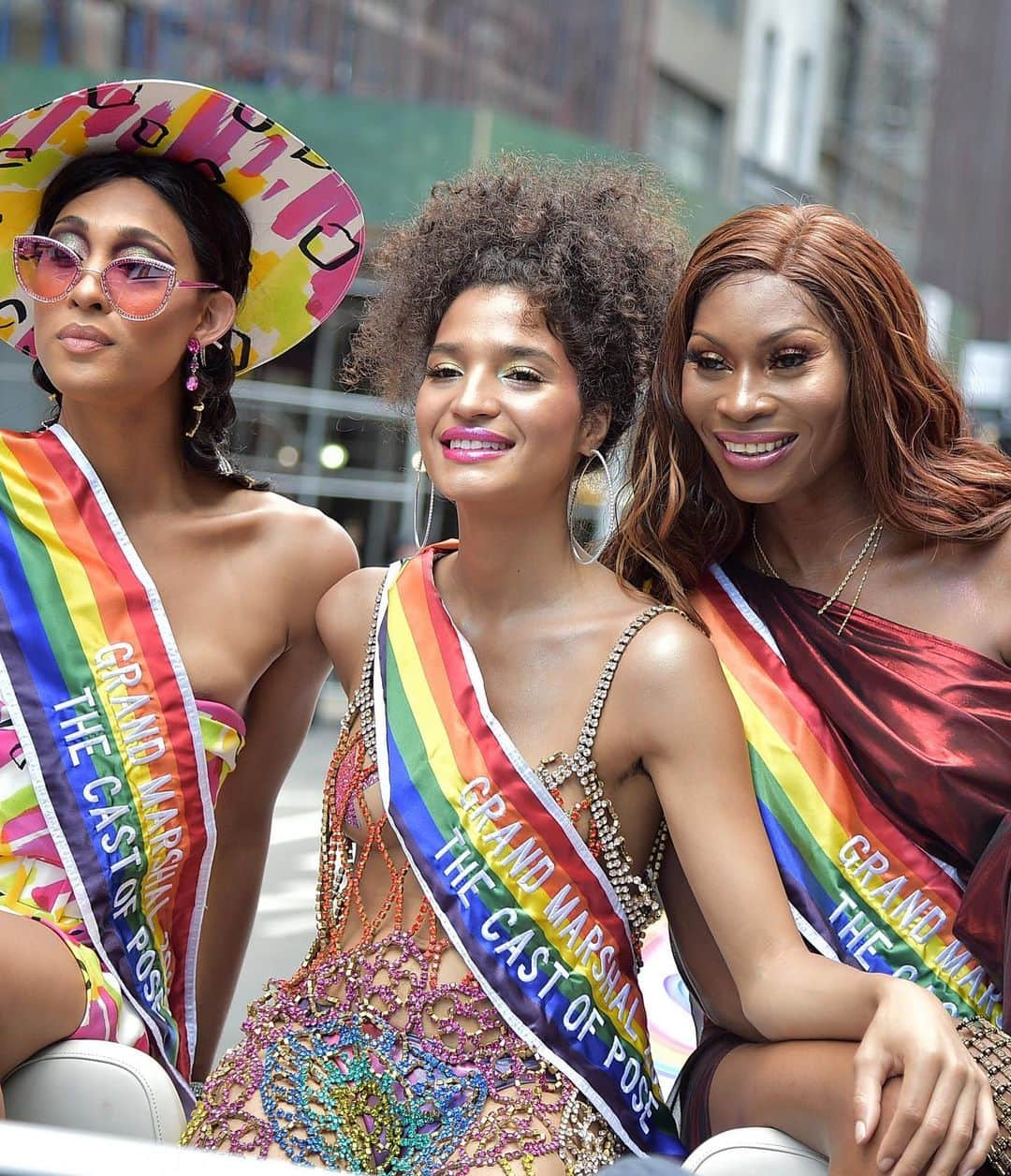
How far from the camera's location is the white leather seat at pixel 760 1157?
2.07 metres

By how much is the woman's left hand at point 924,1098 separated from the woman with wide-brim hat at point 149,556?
116cm

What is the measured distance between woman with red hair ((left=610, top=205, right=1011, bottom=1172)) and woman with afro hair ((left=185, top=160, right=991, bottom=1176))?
0.14 meters

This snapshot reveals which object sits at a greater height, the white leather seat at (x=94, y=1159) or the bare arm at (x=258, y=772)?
the white leather seat at (x=94, y=1159)

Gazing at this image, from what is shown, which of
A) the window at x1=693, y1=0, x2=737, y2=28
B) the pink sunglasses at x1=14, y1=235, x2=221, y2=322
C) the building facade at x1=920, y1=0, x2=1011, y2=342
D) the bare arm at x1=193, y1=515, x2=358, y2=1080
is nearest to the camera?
the pink sunglasses at x1=14, y1=235, x2=221, y2=322

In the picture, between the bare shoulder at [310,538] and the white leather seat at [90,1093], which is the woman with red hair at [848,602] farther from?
the white leather seat at [90,1093]

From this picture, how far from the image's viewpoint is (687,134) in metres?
20.6

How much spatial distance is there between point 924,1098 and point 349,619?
3.97 ft

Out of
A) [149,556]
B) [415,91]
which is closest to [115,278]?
[149,556]

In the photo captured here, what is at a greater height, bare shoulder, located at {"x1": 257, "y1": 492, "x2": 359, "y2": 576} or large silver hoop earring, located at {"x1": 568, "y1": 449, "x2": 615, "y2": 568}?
large silver hoop earring, located at {"x1": 568, "y1": 449, "x2": 615, "y2": 568}

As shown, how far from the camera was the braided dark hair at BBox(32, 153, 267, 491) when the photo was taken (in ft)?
8.96

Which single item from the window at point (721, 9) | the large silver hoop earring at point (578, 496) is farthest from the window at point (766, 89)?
the large silver hoop earring at point (578, 496)

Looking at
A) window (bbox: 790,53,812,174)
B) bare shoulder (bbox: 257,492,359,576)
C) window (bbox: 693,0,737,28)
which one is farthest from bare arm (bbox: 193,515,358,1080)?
window (bbox: 790,53,812,174)

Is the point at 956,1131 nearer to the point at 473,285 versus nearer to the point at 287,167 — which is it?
the point at 473,285

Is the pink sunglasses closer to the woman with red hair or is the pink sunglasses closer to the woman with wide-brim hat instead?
the woman with wide-brim hat
